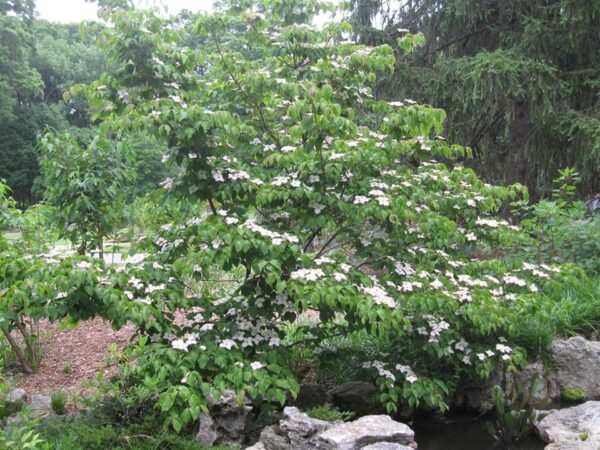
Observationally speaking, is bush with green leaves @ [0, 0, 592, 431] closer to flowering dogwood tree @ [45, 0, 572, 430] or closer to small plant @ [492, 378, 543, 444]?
flowering dogwood tree @ [45, 0, 572, 430]

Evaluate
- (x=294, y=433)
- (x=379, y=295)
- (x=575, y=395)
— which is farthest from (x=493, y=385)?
(x=294, y=433)

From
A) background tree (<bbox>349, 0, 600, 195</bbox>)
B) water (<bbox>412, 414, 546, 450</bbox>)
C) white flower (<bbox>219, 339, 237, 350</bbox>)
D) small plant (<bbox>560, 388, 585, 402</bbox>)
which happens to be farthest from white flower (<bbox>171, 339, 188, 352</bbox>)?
background tree (<bbox>349, 0, 600, 195</bbox>)

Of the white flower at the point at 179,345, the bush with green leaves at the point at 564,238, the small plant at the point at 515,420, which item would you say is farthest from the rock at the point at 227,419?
the bush with green leaves at the point at 564,238

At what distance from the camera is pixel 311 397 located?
4578mm

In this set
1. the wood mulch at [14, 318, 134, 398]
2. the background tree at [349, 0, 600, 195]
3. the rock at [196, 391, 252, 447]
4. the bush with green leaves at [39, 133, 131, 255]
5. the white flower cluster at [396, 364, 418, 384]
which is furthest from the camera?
the background tree at [349, 0, 600, 195]

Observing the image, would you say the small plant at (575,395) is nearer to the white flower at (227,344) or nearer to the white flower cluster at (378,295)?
the white flower cluster at (378,295)

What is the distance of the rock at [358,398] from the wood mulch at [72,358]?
1.96 metres

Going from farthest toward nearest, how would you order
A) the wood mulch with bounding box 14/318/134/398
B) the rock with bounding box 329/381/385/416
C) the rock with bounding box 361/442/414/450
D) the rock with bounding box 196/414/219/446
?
the wood mulch with bounding box 14/318/134/398 < the rock with bounding box 329/381/385/416 < the rock with bounding box 196/414/219/446 < the rock with bounding box 361/442/414/450

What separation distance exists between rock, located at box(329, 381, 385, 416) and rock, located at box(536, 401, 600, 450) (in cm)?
129

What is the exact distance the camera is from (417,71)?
32.6ft

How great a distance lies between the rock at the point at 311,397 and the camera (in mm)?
4496

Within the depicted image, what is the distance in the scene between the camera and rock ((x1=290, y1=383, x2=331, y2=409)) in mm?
4496

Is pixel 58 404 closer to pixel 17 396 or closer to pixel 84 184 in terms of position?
pixel 17 396

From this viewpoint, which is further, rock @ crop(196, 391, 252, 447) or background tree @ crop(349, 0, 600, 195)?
background tree @ crop(349, 0, 600, 195)
